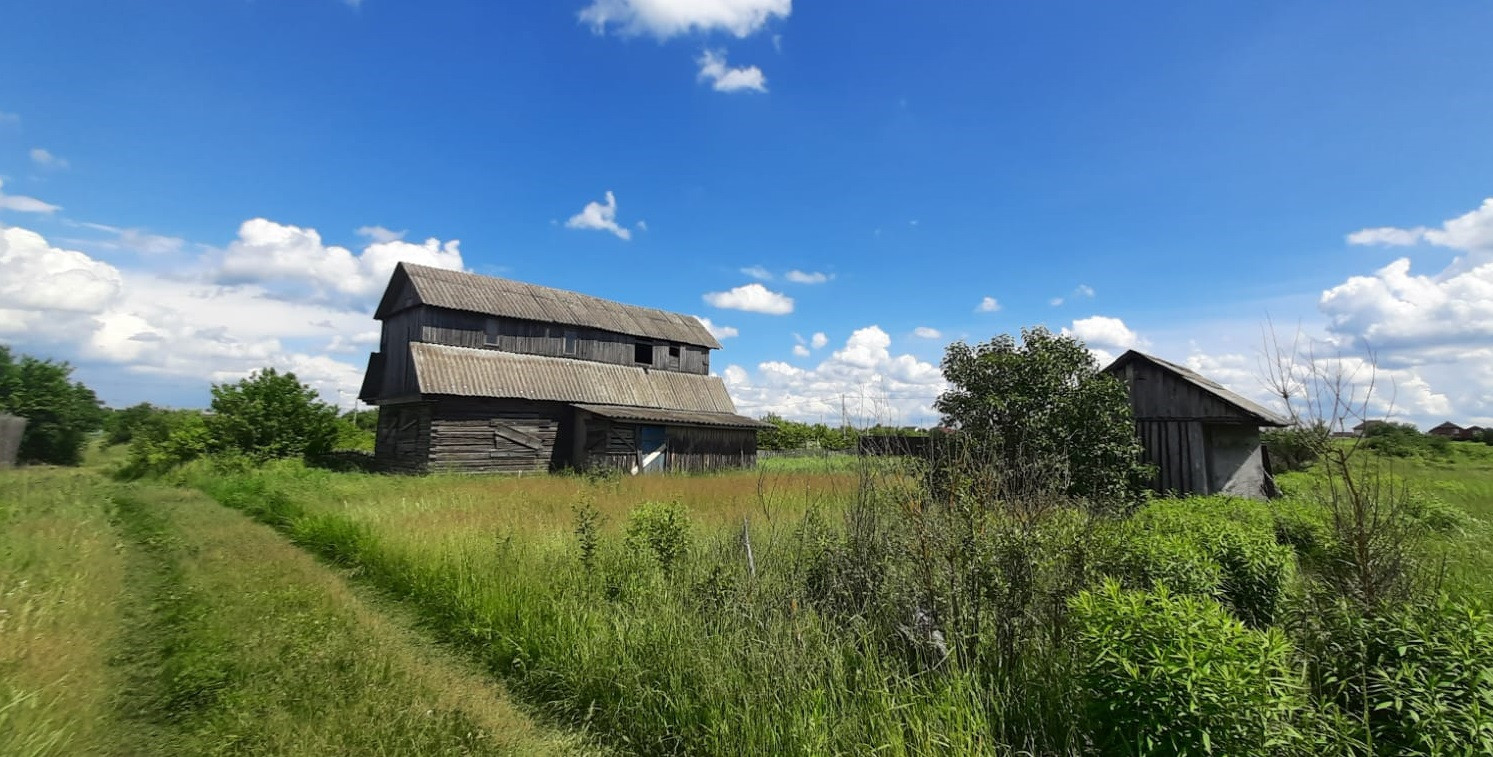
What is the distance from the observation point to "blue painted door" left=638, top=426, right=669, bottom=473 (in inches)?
1053

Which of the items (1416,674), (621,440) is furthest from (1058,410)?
(621,440)

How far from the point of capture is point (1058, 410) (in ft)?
37.1

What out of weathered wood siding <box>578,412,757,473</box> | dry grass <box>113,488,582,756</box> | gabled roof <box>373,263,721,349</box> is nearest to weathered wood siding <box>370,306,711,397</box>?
gabled roof <box>373,263,721,349</box>

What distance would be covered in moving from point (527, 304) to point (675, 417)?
868cm

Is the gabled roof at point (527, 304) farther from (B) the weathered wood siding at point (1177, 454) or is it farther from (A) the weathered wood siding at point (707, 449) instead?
(B) the weathered wood siding at point (1177, 454)

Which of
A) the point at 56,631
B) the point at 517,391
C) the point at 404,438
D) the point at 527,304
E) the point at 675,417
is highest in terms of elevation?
the point at 527,304

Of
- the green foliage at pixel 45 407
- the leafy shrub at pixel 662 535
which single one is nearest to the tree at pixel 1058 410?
the leafy shrub at pixel 662 535

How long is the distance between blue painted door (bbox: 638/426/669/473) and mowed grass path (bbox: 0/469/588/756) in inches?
688

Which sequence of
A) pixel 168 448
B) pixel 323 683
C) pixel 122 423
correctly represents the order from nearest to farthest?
pixel 323 683 → pixel 168 448 → pixel 122 423

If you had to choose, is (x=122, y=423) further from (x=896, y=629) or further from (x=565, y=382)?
(x=896, y=629)

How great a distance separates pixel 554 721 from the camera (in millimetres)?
5023

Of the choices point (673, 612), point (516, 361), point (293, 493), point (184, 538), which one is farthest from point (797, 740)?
point (516, 361)

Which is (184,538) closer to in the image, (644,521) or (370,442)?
(644,521)

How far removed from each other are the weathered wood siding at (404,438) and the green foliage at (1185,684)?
982 inches
